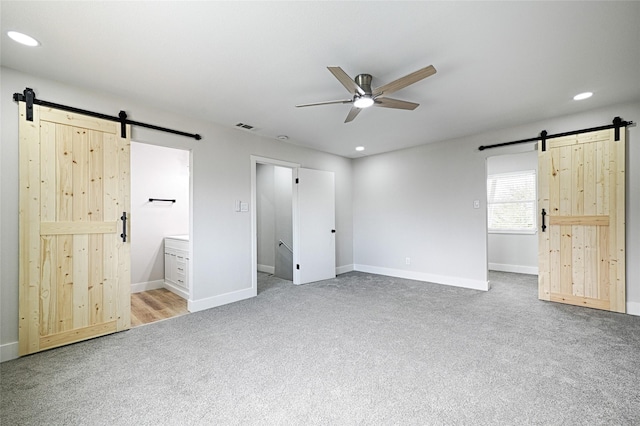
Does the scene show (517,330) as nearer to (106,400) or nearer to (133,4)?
(106,400)

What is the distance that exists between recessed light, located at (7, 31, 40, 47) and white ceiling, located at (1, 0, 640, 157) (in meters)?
0.05

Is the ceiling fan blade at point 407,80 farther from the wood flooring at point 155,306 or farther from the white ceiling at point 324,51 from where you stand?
the wood flooring at point 155,306

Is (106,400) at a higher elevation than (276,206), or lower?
lower

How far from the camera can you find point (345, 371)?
7.27 ft

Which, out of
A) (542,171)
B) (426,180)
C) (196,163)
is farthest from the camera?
(426,180)

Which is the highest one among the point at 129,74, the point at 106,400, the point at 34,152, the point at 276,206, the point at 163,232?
the point at 129,74

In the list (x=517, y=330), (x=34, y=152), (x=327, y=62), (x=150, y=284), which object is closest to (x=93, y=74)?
(x=34, y=152)

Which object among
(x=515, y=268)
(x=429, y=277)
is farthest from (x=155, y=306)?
(x=515, y=268)

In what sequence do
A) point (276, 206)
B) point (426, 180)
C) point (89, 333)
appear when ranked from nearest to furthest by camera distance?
point (89, 333) < point (426, 180) < point (276, 206)

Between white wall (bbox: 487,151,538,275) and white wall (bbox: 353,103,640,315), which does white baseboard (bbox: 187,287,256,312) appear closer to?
white wall (bbox: 353,103,640,315)

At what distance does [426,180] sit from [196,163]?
389cm

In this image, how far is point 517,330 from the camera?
298 cm

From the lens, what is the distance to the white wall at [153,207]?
4766 mm

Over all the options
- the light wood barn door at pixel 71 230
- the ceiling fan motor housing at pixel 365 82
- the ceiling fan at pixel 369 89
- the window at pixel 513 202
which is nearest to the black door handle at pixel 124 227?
the light wood barn door at pixel 71 230
